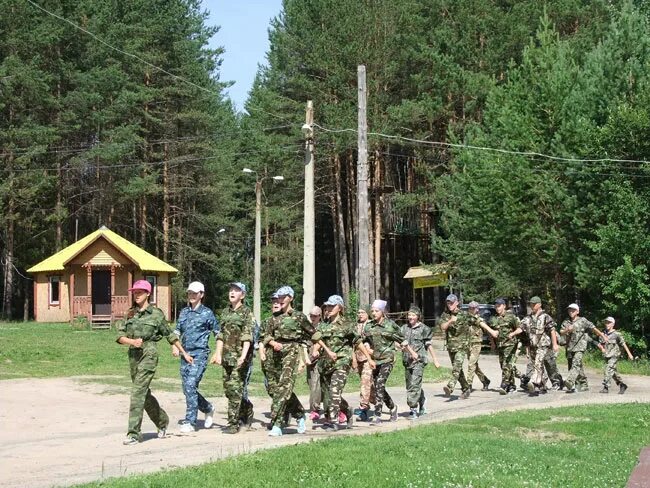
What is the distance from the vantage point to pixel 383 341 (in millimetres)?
14172

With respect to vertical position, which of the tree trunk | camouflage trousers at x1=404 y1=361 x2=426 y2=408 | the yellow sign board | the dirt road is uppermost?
the tree trunk

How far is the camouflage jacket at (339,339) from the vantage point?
12.8 metres

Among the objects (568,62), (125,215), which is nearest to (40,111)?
(125,215)

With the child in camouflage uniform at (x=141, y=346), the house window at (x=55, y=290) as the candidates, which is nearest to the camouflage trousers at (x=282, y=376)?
the child in camouflage uniform at (x=141, y=346)

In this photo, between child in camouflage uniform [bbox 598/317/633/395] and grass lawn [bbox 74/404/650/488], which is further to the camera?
child in camouflage uniform [bbox 598/317/633/395]

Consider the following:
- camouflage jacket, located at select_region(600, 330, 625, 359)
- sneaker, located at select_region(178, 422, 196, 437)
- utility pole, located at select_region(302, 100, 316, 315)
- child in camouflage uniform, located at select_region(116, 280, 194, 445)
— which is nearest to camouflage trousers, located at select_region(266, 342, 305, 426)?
sneaker, located at select_region(178, 422, 196, 437)

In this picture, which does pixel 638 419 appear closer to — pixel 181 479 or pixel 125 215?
pixel 181 479

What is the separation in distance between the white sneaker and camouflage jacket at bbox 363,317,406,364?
3273 mm

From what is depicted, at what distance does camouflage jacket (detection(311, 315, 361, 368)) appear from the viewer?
42.0 ft

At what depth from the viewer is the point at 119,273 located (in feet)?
163

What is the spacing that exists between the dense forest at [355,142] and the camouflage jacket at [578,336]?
8774 millimetres

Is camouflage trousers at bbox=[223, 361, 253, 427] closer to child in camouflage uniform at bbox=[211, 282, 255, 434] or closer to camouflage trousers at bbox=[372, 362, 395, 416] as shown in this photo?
child in camouflage uniform at bbox=[211, 282, 255, 434]

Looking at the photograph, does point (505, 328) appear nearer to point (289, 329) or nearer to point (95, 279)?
point (289, 329)

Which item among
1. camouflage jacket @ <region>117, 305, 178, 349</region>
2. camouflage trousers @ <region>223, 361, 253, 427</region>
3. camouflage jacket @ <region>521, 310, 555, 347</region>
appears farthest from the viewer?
camouflage jacket @ <region>521, 310, 555, 347</region>
